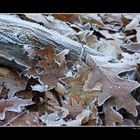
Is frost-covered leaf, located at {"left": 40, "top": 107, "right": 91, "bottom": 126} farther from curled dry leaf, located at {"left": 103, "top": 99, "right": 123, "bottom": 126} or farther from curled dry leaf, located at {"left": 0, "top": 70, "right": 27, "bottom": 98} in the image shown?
curled dry leaf, located at {"left": 0, "top": 70, "right": 27, "bottom": 98}

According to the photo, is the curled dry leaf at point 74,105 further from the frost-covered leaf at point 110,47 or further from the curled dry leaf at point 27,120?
the frost-covered leaf at point 110,47

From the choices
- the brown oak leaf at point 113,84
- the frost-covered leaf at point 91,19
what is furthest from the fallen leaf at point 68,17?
the brown oak leaf at point 113,84

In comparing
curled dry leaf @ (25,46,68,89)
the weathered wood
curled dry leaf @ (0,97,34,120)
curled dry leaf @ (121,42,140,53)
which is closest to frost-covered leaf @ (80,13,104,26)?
curled dry leaf @ (121,42,140,53)

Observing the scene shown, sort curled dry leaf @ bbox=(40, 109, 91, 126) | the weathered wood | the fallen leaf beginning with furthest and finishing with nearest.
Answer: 1. the fallen leaf
2. the weathered wood
3. curled dry leaf @ bbox=(40, 109, 91, 126)

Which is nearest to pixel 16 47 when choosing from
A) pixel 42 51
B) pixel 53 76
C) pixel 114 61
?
pixel 42 51

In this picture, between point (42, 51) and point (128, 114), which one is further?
point (42, 51)

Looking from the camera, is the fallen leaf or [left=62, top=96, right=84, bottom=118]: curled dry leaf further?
the fallen leaf

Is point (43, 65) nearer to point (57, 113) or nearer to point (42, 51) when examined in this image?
point (42, 51)
